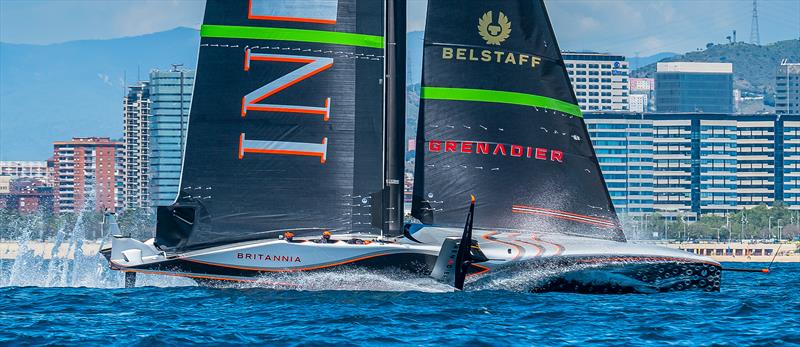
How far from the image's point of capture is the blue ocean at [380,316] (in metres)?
23.1

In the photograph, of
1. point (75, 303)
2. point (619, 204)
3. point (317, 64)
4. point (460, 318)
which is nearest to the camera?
point (460, 318)

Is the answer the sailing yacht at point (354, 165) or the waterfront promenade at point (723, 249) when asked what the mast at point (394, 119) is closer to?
the sailing yacht at point (354, 165)

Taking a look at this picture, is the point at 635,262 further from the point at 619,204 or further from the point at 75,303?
the point at 619,204

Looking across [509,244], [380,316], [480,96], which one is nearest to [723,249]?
[480,96]

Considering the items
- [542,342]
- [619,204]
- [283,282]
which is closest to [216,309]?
[283,282]

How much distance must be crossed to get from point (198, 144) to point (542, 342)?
1114 cm

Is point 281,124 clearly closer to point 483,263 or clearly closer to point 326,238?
point 326,238

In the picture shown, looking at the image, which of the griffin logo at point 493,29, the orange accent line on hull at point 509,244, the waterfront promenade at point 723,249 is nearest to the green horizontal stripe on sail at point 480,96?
the griffin logo at point 493,29

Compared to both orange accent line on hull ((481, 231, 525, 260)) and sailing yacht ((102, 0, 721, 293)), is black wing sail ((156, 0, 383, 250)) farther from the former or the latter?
orange accent line on hull ((481, 231, 525, 260))

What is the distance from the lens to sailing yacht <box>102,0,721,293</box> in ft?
99.1

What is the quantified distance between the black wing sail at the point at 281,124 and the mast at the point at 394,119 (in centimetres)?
26

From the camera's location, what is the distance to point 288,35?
31.1 metres

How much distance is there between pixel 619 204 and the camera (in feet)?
639

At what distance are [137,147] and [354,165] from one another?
161594 mm
